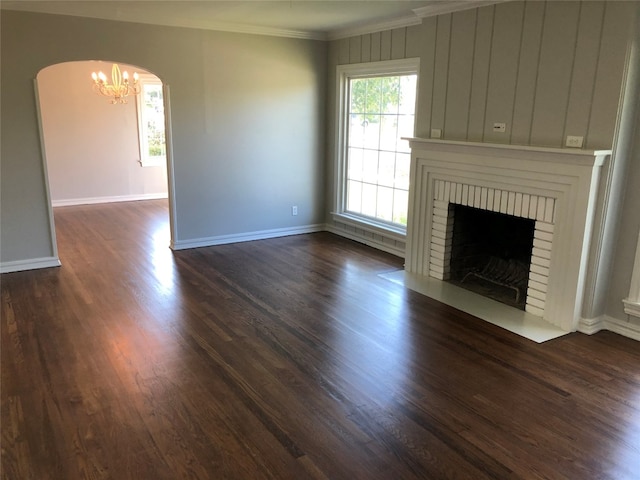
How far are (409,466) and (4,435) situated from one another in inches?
78.0

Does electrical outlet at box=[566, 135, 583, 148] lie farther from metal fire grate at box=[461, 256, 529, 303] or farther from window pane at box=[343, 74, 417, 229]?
window pane at box=[343, 74, 417, 229]

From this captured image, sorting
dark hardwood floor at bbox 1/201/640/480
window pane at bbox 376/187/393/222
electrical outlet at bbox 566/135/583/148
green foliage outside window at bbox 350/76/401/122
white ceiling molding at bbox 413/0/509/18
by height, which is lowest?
dark hardwood floor at bbox 1/201/640/480

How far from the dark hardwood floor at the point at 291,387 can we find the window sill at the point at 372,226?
114 cm

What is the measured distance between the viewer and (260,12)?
4797 mm

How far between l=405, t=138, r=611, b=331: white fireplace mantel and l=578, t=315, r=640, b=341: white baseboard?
71 millimetres

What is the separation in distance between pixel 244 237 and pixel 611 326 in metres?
4.06

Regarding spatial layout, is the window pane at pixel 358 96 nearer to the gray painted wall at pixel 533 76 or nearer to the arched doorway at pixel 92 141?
the gray painted wall at pixel 533 76

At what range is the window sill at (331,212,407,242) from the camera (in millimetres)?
5578

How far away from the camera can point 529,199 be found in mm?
3908

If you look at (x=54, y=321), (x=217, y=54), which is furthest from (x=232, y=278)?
(x=217, y=54)

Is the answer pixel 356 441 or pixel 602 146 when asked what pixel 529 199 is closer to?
pixel 602 146

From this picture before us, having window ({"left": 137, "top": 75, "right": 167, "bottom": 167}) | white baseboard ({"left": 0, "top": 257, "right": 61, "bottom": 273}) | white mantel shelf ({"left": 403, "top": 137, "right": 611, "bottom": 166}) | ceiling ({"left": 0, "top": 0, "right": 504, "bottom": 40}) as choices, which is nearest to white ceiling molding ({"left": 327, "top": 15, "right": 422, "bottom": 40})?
ceiling ({"left": 0, "top": 0, "right": 504, "bottom": 40})

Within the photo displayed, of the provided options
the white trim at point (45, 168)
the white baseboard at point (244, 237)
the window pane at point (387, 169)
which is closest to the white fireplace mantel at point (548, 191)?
the window pane at point (387, 169)

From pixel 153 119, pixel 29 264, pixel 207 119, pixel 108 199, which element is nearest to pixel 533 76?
pixel 207 119
